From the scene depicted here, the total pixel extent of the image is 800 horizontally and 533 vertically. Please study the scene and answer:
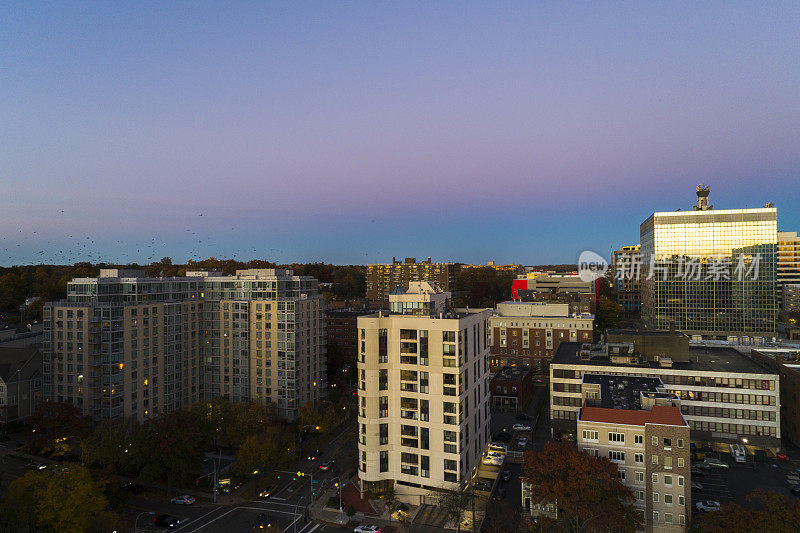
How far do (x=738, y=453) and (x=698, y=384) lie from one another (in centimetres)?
856

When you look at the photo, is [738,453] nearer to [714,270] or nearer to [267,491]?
[267,491]

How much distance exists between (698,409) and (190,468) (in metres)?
62.1

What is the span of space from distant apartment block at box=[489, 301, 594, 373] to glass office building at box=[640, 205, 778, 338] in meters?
26.8

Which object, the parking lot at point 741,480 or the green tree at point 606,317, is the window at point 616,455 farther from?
the green tree at point 606,317

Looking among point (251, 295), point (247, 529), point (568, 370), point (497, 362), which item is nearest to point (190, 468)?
point (247, 529)

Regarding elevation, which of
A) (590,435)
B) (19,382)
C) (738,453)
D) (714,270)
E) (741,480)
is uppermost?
(714,270)

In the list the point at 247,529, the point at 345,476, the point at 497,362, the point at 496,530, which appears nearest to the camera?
the point at 496,530

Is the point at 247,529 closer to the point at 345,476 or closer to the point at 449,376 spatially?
the point at 345,476

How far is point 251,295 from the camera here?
70188mm

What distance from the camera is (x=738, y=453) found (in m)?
54.1

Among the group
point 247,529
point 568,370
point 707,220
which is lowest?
point 247,529

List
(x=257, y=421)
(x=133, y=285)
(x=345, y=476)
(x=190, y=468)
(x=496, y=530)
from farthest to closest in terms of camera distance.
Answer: (x=133, y=285), (x=257, y=421), (x=345, y=476), (x=190, y=468), (x=496, y=530)

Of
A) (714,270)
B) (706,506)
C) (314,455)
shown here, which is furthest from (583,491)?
(714,270)

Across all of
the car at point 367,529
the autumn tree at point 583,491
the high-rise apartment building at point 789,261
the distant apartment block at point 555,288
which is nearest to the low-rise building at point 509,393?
the autumn tree at point 583,491
